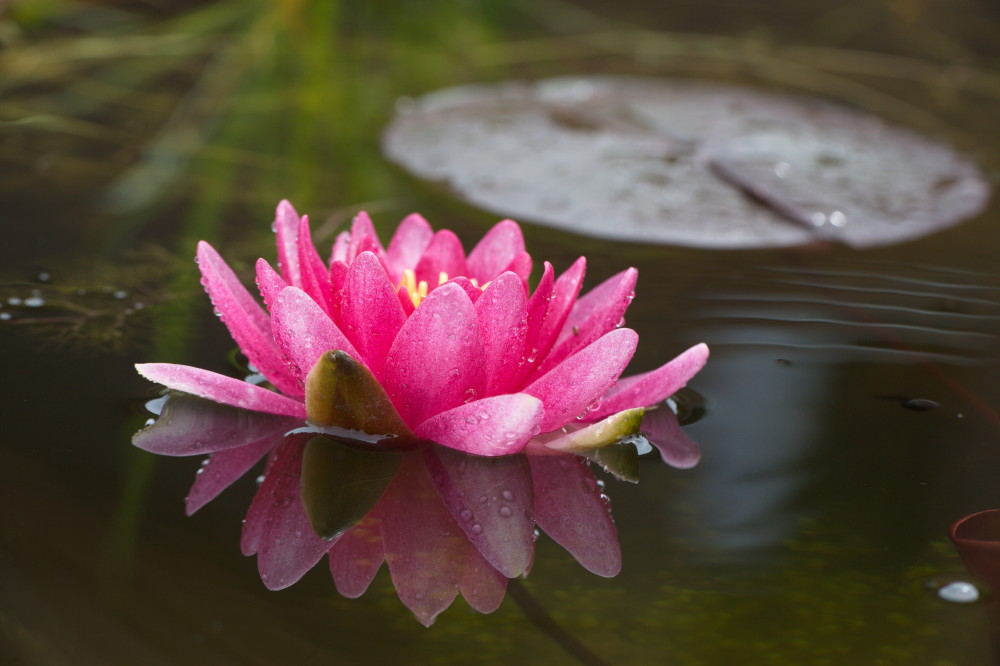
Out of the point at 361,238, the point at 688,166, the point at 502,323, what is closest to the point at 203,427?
the point at 361,238

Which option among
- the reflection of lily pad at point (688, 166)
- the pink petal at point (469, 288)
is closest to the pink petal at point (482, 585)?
the pink petal at point (469, 288)

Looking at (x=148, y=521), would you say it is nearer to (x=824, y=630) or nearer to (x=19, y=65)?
(x=824, y=630)

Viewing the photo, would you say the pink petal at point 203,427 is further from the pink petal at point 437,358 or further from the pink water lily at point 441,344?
the pink petal at point 437,358

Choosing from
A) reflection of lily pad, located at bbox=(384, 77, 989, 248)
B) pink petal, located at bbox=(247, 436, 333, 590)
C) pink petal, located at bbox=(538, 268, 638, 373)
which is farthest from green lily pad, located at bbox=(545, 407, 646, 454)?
reflection of lily pad, located at bbox=(384, 77, 989, 248)

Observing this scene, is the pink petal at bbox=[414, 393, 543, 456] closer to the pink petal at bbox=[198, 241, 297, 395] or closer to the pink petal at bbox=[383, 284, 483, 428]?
the pink petal at bbox=[383, 284, 483, 428]

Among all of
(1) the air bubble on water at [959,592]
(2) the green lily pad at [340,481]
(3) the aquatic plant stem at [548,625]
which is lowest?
(2) the green lily pad at [340,481]
